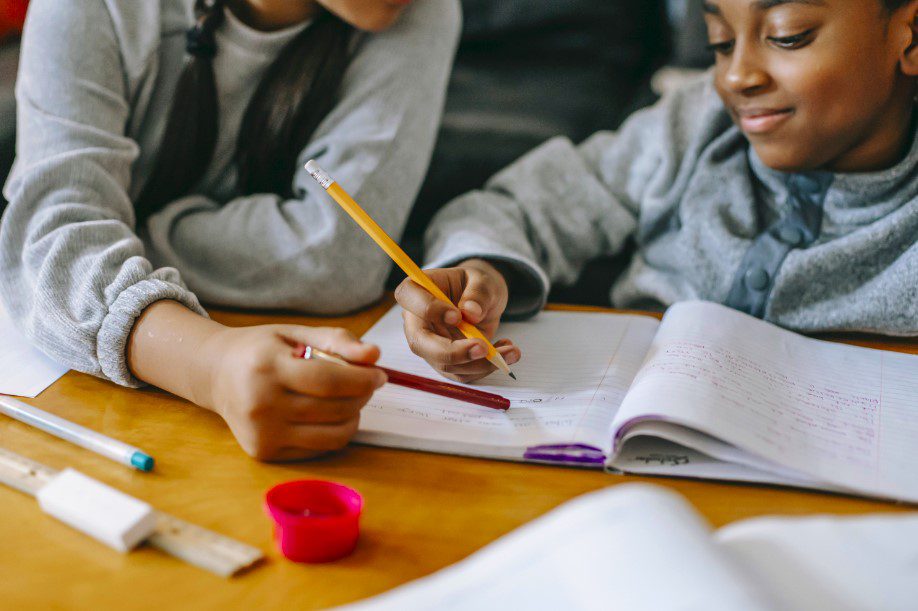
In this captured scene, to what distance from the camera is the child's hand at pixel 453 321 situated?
662 mm

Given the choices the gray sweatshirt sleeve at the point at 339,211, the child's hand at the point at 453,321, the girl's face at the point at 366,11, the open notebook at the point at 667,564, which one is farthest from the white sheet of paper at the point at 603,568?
the girl's face at the point at 366,11

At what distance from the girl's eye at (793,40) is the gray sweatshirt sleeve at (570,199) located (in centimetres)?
22

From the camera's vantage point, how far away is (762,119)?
82 cm

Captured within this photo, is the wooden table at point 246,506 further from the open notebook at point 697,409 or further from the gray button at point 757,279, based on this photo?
the gray button at point 757,279

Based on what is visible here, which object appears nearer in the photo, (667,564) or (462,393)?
(667,564)

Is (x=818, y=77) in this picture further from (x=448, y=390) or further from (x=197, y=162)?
(x=197, y=162)

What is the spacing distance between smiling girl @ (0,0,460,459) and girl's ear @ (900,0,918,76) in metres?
0.46

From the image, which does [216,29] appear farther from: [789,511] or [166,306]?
[789,511]

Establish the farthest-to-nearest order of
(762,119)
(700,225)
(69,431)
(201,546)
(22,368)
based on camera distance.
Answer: (700,225), (762,119), (22,368), (69,431), (201,546)

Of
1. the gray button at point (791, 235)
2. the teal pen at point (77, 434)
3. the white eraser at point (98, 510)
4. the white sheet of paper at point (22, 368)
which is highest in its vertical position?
the white eraser at point (98, 510)

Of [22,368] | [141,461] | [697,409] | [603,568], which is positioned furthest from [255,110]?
[603,568]

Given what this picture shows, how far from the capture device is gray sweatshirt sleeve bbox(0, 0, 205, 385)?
0.66m

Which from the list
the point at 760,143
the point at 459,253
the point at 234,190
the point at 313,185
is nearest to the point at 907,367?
the point at 760,143

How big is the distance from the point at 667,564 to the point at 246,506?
269 millimetres
